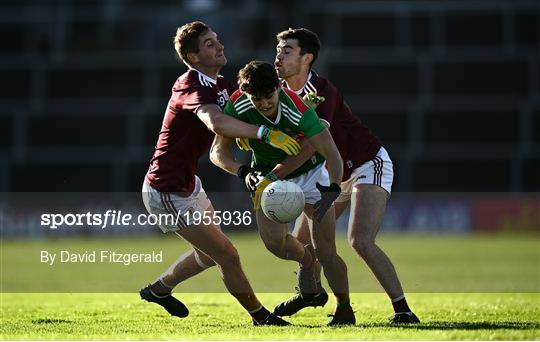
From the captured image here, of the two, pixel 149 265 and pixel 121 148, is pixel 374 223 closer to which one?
pixel 149 265

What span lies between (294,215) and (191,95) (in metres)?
1.15

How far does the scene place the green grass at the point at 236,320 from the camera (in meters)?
8.09

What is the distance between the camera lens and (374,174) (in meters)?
9.09

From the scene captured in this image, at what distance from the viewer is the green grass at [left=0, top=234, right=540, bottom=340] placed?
834 centimetres

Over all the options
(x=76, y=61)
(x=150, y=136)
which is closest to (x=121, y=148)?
(x=150, y=136)

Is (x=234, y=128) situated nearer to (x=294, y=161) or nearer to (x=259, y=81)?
(x=259, y=81)

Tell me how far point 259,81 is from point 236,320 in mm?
2234

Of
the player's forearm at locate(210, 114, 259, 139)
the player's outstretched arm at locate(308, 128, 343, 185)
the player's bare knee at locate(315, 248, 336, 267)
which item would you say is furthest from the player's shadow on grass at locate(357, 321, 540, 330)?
the player's forearm at locate(210, 114, 259, 139)

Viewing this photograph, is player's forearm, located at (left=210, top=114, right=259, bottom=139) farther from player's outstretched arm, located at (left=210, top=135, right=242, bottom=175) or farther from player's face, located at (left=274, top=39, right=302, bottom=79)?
player's face, located at (left=274, top=39, right=302, bottom=79)

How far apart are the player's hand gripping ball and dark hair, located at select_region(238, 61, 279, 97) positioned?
686mm

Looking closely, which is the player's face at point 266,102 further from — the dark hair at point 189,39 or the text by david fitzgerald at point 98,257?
the text by david fitzgerald at point 98,257

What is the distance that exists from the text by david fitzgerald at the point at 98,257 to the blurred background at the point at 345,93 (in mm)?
3766

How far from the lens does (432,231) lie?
2536 centimetres

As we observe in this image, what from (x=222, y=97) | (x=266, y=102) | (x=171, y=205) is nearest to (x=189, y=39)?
(x=222, y=97)
